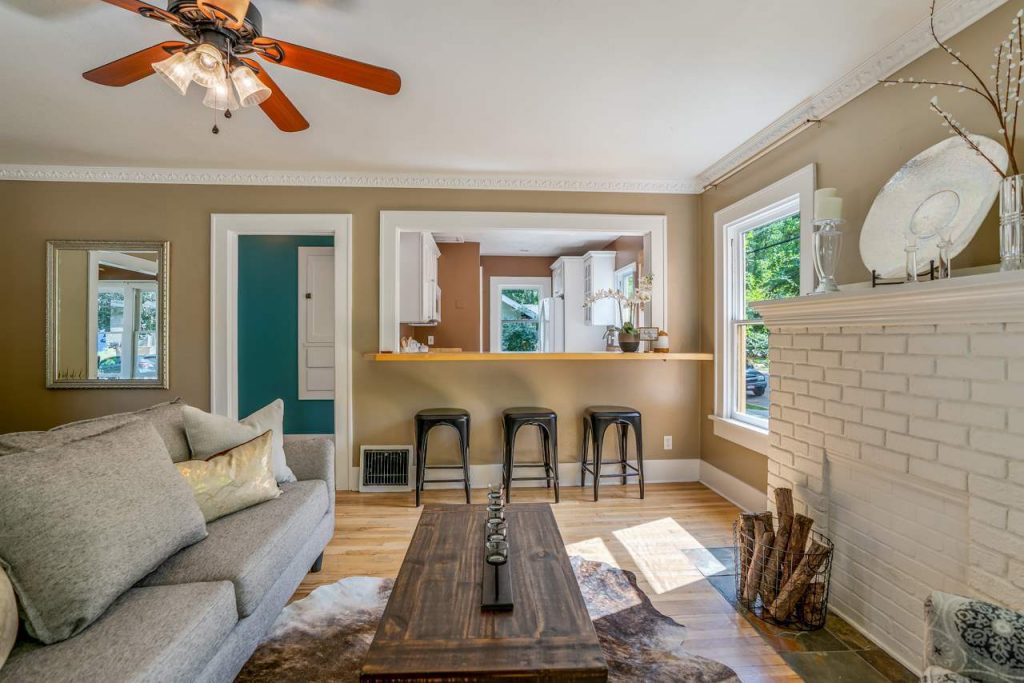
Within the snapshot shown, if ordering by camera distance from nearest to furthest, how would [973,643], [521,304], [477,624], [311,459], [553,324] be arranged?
[973,643], [477,624], [311,459], [553,324], [521,304]

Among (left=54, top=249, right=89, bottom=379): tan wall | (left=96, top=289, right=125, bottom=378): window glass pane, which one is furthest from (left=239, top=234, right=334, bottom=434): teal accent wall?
(left=54, top=249, right=89, bottom=379): tan wall

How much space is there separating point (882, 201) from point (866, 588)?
1.64m

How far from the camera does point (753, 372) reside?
10.8 ft

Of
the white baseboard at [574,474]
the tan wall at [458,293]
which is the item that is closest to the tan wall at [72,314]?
the white baseboard at [574,474]

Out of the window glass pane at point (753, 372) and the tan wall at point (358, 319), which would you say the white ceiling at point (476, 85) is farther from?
the window glass pane at point (753, 372)

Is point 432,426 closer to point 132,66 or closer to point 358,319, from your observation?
point 358,319

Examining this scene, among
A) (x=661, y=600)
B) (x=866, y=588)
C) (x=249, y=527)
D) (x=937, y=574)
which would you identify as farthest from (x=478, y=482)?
(x=937, y=574)

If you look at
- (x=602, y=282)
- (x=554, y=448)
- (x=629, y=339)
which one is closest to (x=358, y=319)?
(x=554, y=448)

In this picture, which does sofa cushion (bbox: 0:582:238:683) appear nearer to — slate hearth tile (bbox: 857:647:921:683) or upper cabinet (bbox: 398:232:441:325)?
slate hearth tile (bbox: 857:647:921:683)

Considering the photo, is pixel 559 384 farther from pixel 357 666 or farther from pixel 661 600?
pixel 357 666

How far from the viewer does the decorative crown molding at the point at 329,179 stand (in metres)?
3.50

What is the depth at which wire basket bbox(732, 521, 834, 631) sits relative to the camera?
1953mm

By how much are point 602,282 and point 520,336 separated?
6.42ft

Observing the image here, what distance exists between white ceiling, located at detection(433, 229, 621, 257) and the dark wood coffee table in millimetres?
4114
